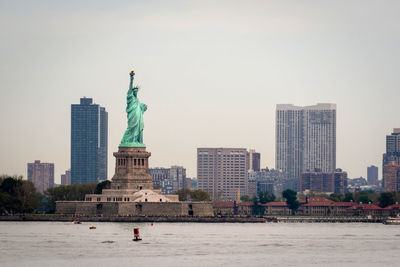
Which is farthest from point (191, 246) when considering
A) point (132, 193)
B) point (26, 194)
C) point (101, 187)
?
point (101, 187)

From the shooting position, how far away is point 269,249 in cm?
10819

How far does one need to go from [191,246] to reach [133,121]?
59700 mm

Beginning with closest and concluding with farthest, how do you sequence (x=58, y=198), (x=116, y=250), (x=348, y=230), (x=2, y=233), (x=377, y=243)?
(x=116, y=250) < (x=377, y=243) < (x=2, y=233) < (x=348, y=230) < (x=58, y=198)

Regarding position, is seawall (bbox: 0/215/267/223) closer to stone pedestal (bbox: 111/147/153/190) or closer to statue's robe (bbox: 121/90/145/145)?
stone pedestal (bbox: 111/147/153/190)

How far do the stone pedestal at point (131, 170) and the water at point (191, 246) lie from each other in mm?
17916

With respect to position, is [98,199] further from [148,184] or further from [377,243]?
[377,243]

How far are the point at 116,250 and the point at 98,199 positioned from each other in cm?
6108

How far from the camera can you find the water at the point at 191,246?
95.2 metres

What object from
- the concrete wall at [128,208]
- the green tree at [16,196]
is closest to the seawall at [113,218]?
the concrete wall at [128,208]

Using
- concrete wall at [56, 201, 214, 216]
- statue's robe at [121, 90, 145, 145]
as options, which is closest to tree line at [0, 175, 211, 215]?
concrete wall at [56, 201, 214, 216]

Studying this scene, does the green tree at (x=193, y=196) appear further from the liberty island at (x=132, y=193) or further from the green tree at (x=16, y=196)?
the green tree at (x=16, y=196)

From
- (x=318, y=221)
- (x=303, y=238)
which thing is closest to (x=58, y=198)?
(x=318, y=221)

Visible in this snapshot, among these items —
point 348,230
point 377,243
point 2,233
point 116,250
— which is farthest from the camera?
point 348,230

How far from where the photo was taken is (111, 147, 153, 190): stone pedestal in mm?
164875
